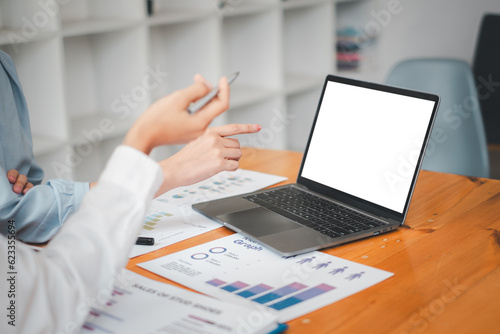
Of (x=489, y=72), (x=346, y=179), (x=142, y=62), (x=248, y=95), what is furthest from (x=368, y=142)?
(x=489, y=72)

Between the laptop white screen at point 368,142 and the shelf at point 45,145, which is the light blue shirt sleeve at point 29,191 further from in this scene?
the shelf at point 45,145

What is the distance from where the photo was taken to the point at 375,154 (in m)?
1.25

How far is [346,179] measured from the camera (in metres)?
1.30

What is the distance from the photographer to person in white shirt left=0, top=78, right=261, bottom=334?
28.5 inches

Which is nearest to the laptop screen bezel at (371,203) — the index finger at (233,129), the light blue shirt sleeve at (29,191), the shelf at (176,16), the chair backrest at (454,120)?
the index finger at (233,129)

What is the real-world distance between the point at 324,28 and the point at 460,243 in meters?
2.54

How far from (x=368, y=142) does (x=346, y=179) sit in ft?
0.31

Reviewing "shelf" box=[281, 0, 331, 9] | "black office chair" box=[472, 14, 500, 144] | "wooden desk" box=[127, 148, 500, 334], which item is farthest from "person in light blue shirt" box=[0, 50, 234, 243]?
"black office chair" box=[472, 14, 500, 144]

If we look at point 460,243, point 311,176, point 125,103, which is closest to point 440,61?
point 311,176

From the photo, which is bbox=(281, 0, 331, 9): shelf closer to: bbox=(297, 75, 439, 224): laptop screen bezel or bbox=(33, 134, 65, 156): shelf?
bbox=(33, 134, 65, 156): shelf

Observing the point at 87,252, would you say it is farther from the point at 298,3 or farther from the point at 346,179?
the point at 298,3

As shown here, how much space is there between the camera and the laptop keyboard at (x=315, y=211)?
116 centimetres

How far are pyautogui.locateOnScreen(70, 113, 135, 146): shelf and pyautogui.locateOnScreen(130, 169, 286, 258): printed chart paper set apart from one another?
0.96 meters

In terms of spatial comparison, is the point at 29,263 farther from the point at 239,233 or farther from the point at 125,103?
the point at 125,103
